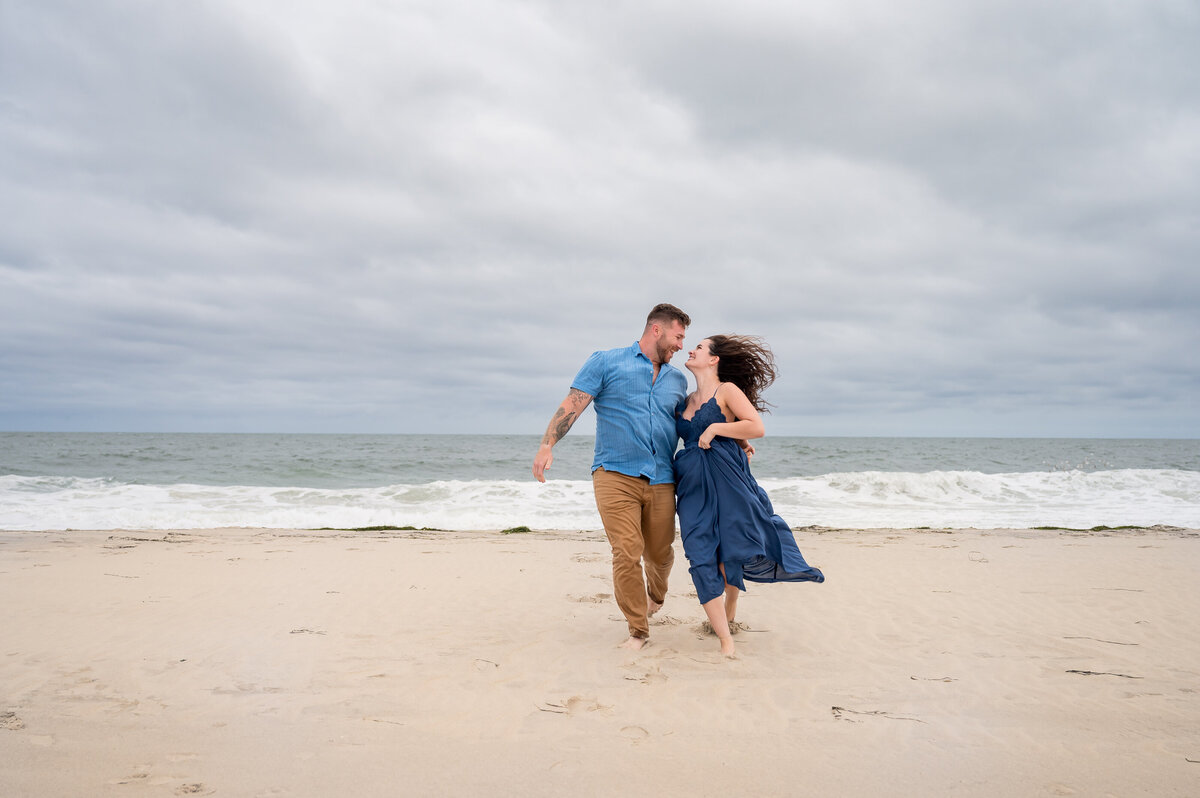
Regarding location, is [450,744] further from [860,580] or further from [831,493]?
[831,493]

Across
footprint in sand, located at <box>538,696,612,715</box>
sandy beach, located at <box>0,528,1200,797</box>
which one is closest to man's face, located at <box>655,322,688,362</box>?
sandy beach, located at <box>0,528,1200,797</box>

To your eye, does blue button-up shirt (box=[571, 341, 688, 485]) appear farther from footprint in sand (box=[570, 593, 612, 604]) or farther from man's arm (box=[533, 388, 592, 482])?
footprint in sand (box=[570, 593, 612, 604])

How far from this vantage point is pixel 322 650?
452cm

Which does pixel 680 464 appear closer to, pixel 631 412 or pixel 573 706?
pixel 631 412

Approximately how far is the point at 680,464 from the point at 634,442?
383mm

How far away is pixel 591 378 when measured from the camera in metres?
4.61

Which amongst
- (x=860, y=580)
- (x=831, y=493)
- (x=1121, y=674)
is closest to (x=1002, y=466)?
(x=831, y=493)

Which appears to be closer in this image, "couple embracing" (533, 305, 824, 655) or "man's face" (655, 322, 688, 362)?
"couple embracing" (533, 305, 824, 655)

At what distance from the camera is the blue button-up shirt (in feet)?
14.8

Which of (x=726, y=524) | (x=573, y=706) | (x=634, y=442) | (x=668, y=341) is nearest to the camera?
(x=573, y=706)

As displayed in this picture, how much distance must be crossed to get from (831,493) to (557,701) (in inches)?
673

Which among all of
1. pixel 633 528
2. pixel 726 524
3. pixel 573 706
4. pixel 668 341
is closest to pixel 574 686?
pixel 573 706

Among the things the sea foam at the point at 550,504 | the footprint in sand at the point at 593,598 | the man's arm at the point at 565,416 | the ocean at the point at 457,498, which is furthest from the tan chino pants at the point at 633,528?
the sea foam at the point at 550,504

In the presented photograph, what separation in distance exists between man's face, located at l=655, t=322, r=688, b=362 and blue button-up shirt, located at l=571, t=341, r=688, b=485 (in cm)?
11
